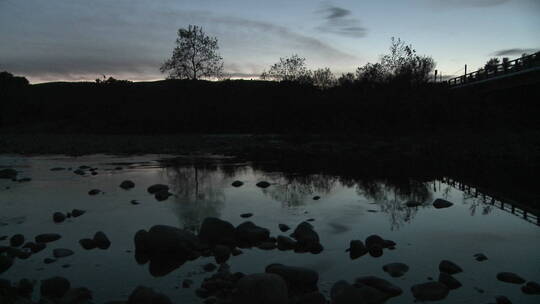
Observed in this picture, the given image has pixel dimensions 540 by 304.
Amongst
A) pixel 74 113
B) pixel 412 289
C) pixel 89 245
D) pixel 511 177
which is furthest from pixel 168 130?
pixel 412 289

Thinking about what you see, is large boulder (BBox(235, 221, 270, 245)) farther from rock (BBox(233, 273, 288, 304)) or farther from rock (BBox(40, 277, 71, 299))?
rock (BBox(40, 277, 71, 299))

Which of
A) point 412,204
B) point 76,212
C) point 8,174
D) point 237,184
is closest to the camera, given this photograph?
point 76,212

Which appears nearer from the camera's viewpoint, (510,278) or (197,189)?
(510,278)

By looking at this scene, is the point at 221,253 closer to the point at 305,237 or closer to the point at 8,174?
the point at 305,237

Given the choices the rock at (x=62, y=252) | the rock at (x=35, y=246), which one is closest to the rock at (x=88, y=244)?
the rock at (x=62, y=252)

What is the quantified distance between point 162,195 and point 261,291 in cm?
820

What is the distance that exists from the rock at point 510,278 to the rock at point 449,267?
568 millimetres

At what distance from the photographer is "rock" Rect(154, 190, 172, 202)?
1259 centimetres

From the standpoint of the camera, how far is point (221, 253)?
23.9 ft

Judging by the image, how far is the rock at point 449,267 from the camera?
6.66m

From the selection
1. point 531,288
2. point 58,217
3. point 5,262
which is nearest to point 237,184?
point 58,217

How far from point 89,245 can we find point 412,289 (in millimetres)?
5731

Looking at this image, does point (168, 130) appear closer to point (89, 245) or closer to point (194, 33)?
point (194, 33)

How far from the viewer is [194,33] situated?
5294 centimetres
